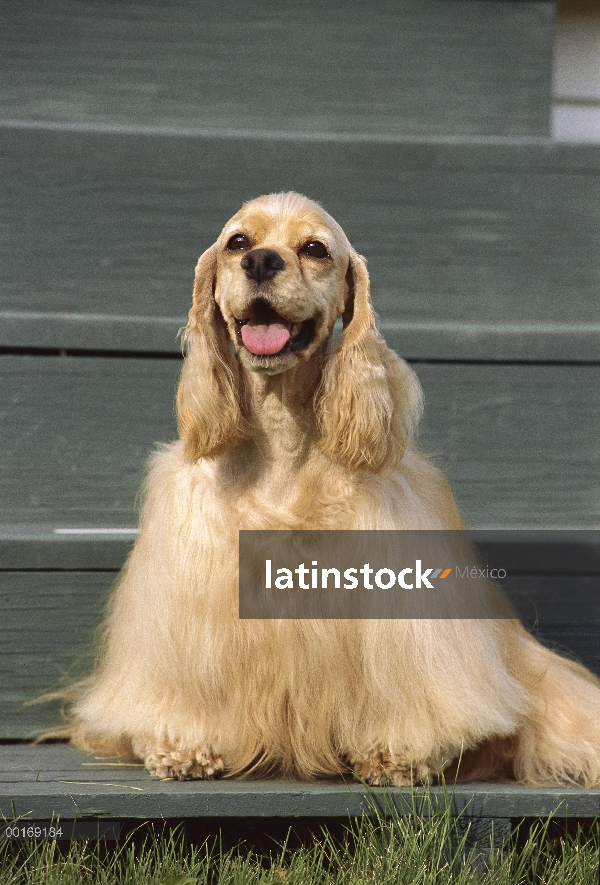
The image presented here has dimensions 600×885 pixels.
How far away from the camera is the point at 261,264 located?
2.29m

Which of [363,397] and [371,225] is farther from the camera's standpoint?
[371,225]

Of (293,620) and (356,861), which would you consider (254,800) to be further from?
(293,620)

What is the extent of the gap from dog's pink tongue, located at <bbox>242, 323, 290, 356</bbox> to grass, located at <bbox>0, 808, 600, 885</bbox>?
1.08 metres

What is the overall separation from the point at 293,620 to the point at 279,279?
0.79 metres

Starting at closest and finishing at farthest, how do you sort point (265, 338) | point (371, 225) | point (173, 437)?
point (265, 338) < point (173, 437) < point (371, 225)

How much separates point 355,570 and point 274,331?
0.59 m

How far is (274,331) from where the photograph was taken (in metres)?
2.38

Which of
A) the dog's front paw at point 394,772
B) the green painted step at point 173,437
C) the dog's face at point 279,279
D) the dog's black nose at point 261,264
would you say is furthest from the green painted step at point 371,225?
the dog's front paw at point 394,772

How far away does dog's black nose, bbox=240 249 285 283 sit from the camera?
2291 millimetres

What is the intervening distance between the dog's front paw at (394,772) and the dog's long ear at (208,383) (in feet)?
2.73

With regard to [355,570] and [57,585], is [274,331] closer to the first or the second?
[355,570]

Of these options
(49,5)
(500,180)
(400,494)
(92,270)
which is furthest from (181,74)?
(400,494)

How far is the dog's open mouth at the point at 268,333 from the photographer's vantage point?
2.37 meters

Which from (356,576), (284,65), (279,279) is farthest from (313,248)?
(284,65)
